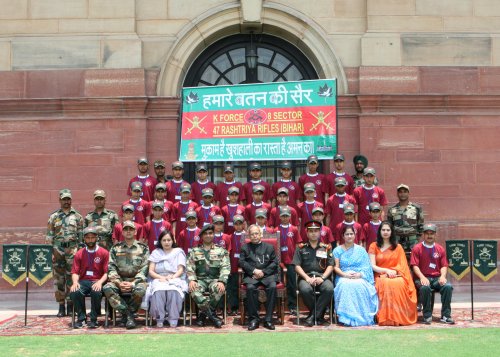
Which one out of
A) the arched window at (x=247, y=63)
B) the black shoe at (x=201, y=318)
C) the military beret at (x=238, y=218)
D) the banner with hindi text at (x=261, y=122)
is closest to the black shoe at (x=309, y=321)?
the black shoe at (x=201, y=318)

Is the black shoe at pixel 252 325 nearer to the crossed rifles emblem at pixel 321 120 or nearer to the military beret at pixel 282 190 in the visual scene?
the military beret at pixel 282 190

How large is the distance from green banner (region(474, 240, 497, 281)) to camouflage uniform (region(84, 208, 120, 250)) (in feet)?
18.8

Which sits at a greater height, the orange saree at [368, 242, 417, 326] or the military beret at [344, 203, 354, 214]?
the military beret at [344, 203, 354, 214]

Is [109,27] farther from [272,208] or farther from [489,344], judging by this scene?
[489,344]

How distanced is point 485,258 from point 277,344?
12.7 ft

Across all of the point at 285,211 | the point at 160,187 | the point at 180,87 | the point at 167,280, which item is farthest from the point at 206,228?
the point at 180,87

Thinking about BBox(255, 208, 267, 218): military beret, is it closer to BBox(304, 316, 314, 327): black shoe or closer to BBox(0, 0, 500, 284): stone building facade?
→ BBox(304, 316, 314, 327): black shoe

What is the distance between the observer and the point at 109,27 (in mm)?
13445

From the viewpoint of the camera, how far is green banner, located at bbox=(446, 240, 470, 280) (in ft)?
32.1

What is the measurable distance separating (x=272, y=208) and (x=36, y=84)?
587 cm

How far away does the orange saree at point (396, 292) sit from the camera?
30.2 feet

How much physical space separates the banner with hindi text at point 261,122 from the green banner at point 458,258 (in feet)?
10.1

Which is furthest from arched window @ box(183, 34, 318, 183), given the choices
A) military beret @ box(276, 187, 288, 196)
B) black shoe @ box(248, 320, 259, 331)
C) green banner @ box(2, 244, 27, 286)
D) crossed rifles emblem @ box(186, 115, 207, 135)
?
black shoe @ box(248, 320, 259, 331)

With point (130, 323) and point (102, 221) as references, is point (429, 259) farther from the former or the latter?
point (102, 221)
